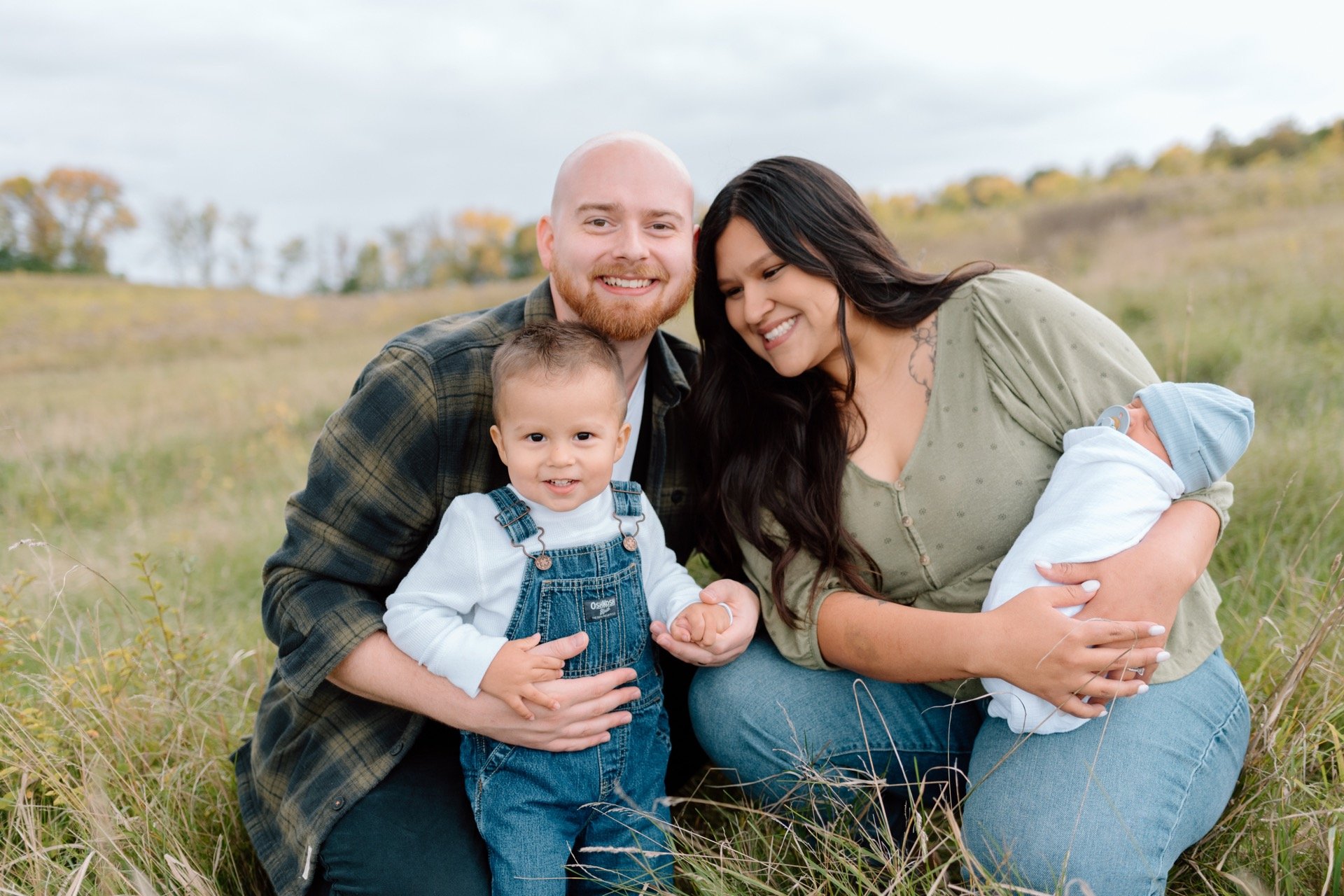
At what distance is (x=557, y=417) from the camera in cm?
205

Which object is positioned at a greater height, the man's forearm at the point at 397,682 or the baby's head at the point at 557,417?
the baby's head at the point at 557,417

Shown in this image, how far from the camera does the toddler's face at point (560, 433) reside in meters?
2.04

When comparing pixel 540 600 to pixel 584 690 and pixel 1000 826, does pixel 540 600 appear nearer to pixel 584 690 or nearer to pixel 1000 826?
pixel 584 690

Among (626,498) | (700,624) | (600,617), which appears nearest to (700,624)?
(700,624)

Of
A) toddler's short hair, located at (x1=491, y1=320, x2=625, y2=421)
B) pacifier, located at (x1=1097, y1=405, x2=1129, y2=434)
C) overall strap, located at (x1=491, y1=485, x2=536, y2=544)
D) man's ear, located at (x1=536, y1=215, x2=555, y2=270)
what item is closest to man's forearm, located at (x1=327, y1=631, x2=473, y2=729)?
overall strap, located at (x1=491, y1=485, x2=536, y2=544)

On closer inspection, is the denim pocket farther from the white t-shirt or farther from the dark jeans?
the dark jeans

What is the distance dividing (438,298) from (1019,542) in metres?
25.2

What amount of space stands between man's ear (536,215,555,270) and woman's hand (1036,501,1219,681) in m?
1.67

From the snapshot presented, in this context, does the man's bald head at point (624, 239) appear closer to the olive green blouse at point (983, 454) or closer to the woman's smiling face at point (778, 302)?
the woman's smiling face at point (778, 302)

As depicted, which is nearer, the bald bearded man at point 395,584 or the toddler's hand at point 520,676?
the toddler's hand at point 520,676

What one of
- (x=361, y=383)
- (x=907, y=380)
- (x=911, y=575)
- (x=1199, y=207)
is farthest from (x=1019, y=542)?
(x=1199, y=207)

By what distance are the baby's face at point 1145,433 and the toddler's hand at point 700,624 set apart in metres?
1.11

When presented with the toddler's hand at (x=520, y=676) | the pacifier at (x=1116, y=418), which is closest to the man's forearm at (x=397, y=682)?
the toddler's hand at (x=520, y=676)

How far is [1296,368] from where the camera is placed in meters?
5.16
